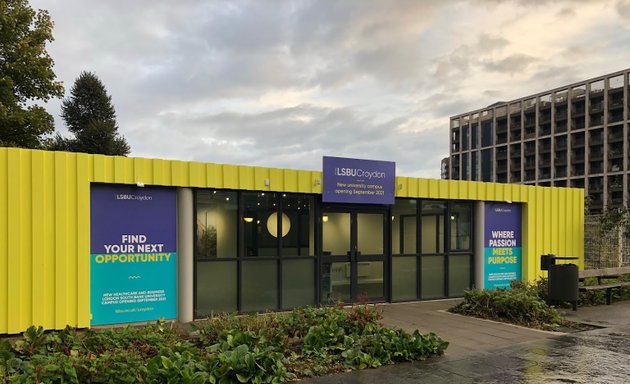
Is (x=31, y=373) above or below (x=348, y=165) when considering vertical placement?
below

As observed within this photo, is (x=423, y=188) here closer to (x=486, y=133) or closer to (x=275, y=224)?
(x=275, y=224)

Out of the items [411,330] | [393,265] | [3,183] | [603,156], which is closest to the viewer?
[3,183]

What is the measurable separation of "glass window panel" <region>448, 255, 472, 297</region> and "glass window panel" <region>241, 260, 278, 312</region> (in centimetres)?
475

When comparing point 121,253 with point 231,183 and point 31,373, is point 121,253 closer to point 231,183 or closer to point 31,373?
point 231,183

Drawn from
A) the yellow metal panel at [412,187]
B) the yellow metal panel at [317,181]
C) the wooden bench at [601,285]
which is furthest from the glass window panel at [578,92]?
the yellow metal panel at [317,181]

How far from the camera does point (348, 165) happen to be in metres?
10.9

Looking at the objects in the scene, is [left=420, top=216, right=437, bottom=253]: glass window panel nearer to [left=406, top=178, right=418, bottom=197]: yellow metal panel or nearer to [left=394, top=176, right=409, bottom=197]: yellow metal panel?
[left=406, top=178, right=418, bottom=197]: yellow metal panel

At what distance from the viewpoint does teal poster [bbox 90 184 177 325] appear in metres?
8.70

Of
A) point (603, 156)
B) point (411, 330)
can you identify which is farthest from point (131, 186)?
point (603, 156)

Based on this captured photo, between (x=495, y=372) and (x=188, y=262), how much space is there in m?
5.54

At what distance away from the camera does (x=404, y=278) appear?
39.8 ft

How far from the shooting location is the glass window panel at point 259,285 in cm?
1011

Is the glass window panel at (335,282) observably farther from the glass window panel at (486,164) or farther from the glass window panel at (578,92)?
the glass window panel at (486,164)

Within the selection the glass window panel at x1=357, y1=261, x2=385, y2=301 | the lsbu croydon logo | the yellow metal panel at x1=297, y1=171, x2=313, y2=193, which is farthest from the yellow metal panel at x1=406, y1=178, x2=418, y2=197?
the lsbu croydon logo
